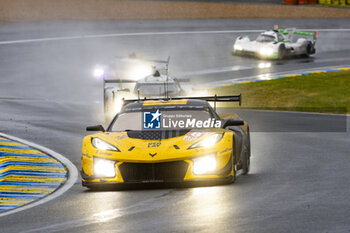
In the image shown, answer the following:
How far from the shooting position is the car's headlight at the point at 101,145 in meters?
10.8

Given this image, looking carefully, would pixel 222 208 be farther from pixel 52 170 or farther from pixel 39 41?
pixel 39 41

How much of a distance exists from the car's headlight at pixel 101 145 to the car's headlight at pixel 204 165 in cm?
104

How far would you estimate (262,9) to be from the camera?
168 ft

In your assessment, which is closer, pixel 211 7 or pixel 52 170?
pixel 52 170

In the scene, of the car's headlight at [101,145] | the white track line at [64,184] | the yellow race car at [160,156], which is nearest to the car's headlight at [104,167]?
the yellow race car at [160,156]

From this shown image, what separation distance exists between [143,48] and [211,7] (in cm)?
1227

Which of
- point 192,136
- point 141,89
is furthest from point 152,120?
point 141,89

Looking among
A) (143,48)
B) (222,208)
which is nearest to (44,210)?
(222,208)

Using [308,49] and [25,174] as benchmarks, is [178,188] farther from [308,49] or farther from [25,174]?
[308,49]

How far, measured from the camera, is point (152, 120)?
11781mm

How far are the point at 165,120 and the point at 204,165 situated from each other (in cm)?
143

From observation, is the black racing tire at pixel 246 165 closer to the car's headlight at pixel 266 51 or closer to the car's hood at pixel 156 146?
the car's hood at pixel 156 146

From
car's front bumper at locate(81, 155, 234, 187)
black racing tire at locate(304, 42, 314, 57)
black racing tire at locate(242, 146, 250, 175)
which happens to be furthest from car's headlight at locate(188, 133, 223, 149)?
black racing tire at locate(304, 42, 314, 57)

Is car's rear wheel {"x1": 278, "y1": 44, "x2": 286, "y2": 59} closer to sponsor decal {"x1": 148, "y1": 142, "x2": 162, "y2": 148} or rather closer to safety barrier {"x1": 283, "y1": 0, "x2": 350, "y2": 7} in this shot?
safety barrier {"x1": 283, "y1": 0, "x2": 350, "y2": 7}
